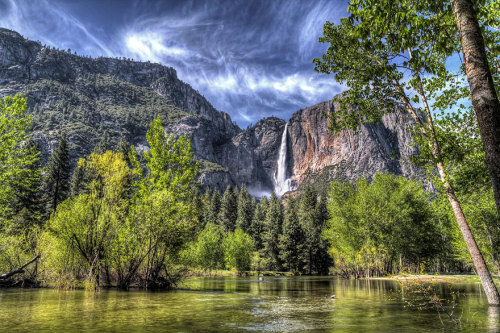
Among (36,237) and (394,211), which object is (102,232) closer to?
(36,237)

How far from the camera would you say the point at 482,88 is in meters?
5.59

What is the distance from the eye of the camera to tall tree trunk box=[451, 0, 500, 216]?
5242mm

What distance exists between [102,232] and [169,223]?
5681 mm

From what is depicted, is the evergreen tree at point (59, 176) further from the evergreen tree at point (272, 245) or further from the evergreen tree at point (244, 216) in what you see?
the evergreen tree at point (244, 216)

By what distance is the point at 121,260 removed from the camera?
2311 centimetres

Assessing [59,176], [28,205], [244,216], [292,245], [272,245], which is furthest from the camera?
[244,216]

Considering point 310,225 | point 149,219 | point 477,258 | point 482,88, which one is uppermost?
point 482,88

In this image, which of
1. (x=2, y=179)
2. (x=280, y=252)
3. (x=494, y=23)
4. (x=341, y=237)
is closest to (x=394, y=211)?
(x=341, y=237)

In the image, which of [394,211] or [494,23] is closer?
[494,23]

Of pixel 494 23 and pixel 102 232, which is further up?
pixel 494 23

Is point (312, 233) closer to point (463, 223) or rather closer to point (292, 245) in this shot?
point (292, 245)

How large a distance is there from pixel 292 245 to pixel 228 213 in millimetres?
33757

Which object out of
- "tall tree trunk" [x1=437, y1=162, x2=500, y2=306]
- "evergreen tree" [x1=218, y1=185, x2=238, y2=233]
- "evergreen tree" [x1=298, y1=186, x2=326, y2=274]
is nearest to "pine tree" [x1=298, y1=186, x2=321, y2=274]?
"evergreen tree" [x1=298, y1=186, x2=326, y2=274]

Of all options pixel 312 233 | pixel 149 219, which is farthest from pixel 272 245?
pixel 149 219
